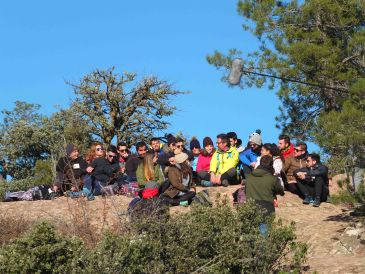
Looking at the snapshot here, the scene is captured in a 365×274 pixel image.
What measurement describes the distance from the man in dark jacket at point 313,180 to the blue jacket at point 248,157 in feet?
2.88

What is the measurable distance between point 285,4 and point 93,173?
8593 millimetres

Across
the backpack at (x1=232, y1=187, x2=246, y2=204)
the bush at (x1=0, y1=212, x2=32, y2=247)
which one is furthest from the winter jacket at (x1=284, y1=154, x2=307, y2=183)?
the bush at (x1=0, y1=212, x2=32, y2=247)

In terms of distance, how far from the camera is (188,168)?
1511cm

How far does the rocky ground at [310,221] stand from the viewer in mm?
10774

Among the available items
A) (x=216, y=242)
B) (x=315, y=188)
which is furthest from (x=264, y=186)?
(x=315, y=188)

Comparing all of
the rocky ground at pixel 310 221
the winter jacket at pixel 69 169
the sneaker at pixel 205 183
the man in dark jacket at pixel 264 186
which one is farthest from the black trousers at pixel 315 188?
the winter jacket at pixel 69 169

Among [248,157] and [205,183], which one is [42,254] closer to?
[248,157]

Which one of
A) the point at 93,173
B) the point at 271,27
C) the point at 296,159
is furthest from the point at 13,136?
the point at 296,159

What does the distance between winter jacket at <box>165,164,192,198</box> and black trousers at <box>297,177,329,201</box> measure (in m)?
2.30

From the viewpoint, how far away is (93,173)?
1639 centimetres

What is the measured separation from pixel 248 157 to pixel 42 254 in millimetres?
8077

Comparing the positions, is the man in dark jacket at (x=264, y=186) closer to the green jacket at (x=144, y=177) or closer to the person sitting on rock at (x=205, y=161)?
the green jacket at (x=144, y=177)

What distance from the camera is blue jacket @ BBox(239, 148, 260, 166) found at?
616 inches

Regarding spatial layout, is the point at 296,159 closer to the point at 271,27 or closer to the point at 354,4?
the point at 354,4
